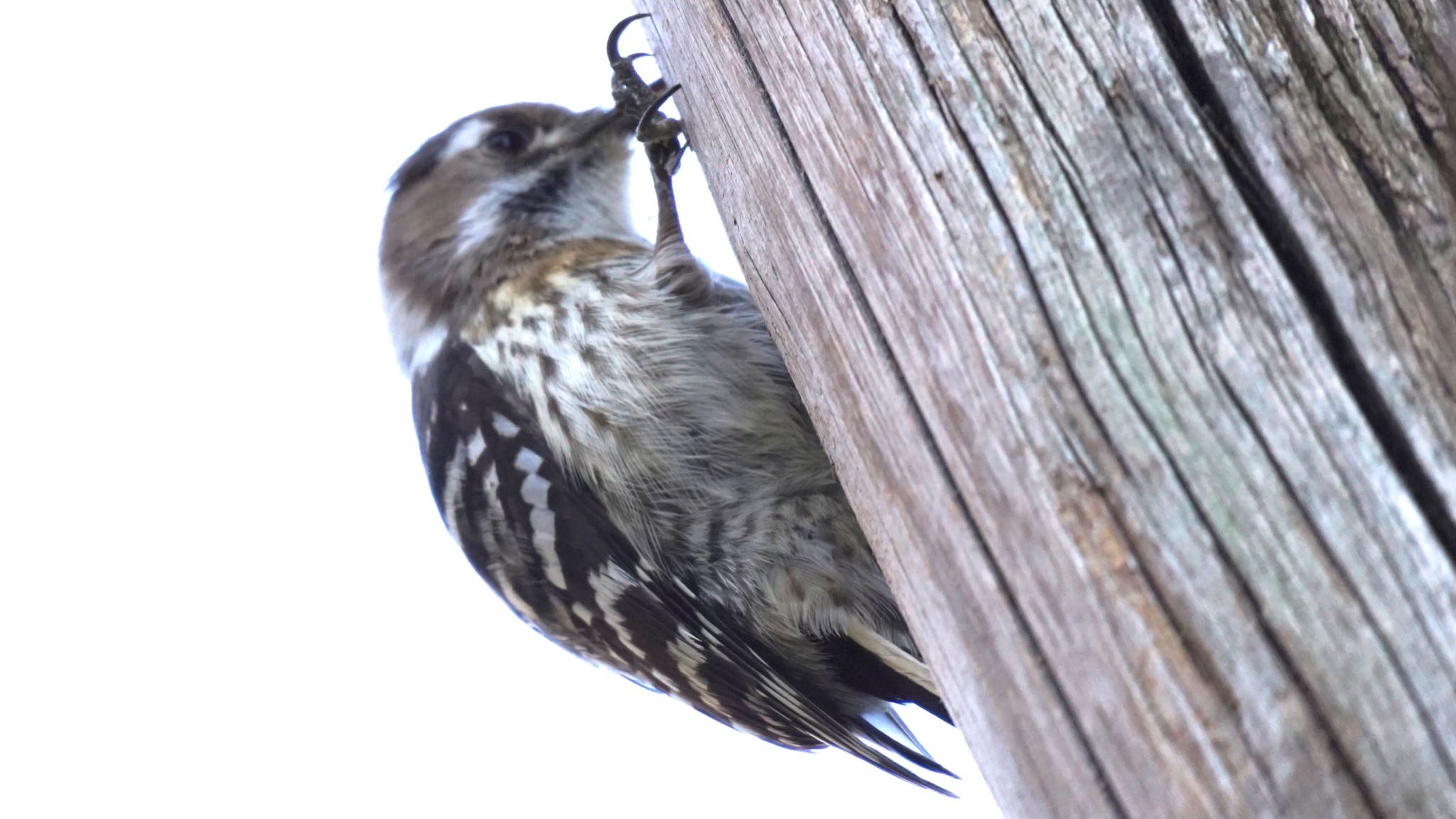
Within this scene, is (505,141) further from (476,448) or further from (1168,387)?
(1168,387)

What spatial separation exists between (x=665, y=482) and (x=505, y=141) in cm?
132

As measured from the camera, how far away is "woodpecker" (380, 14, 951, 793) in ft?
10.4

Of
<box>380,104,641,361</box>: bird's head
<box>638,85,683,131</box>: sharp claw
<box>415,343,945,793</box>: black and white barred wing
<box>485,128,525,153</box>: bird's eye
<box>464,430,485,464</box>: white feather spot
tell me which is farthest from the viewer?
<box>485,128,525,153</box>: bird's eye

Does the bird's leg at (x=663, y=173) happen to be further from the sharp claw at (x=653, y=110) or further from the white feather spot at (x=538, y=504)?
the white feather spot at (x=538, y=504)

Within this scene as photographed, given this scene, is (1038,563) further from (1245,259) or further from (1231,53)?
(1231,53)

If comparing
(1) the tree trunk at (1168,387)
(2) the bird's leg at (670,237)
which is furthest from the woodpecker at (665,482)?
(1) the tree trunk at (1168,387)

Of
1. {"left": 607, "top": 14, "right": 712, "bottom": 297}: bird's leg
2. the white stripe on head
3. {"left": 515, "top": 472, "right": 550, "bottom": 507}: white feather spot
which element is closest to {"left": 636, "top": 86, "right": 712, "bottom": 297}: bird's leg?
{"left": 607, "top": 14, "right": 712, "bottom": 297}: bird's leg

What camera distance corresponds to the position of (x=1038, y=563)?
1.45 m

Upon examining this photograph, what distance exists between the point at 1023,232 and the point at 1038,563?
0.38 m

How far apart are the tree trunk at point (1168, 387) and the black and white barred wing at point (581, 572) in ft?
5.12

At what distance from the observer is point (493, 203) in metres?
3.79

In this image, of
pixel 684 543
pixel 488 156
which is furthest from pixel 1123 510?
pixel 488 156

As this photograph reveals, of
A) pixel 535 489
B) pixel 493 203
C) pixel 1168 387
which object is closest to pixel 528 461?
pixel 535 489

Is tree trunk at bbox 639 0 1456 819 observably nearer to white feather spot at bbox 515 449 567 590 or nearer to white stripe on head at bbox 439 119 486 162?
white feather spot at bbox 515 449 567 590
